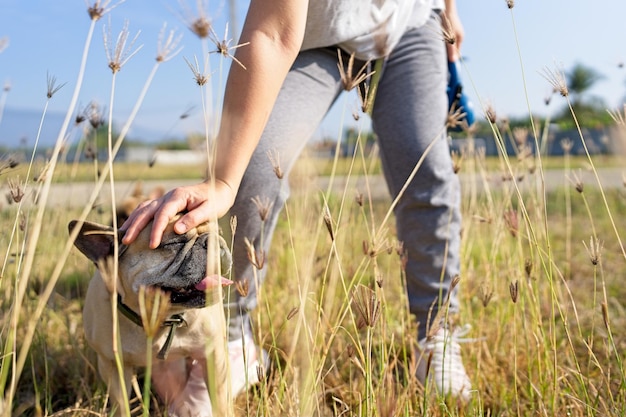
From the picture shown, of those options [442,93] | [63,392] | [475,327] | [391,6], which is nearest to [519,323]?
A: [475,327]

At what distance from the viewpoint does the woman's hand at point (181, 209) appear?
118cm

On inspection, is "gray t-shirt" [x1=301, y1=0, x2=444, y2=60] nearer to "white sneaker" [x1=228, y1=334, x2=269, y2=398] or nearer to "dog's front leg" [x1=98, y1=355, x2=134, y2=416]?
"white sneaker" [x1=228, y1=334, x2=269, y2=398]

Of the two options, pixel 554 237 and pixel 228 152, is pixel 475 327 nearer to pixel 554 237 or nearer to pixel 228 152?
pixel 228 152

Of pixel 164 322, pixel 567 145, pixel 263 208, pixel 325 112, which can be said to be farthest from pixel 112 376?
pixel 567 145

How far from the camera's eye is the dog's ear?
1.34m

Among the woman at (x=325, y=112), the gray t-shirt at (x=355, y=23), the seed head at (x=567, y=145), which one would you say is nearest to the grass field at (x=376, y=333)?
the woman at (x=325, y=112)

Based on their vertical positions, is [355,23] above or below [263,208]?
above

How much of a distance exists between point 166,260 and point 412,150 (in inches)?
32.1

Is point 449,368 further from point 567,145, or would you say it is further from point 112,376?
point 567,145

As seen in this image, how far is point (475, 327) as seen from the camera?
204cm

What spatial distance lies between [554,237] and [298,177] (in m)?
2.20

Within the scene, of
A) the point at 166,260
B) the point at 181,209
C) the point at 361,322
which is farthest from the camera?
the point at 166,260

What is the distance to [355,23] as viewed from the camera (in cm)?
169

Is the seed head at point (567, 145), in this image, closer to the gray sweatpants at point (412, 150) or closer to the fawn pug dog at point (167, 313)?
the gray sweatpants at point (412, 150)
